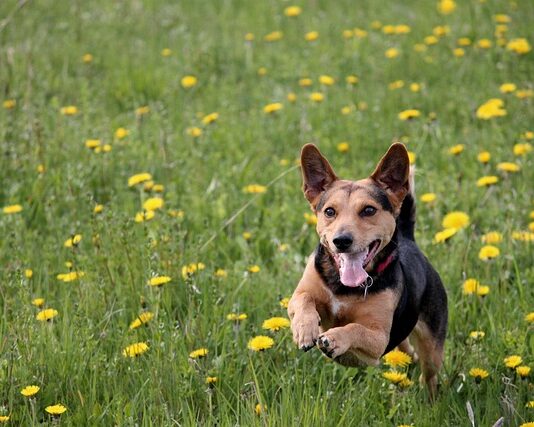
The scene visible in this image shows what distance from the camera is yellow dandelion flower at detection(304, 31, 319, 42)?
9635 millimetres

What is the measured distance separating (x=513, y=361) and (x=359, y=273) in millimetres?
1051

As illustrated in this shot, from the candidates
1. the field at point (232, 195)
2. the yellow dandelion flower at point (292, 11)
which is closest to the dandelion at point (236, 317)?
the field at point (232, 195)

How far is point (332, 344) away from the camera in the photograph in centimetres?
395

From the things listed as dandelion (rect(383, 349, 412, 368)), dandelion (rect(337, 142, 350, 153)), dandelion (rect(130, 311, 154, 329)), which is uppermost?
dandelion (rect(130, 311, 154, 329))

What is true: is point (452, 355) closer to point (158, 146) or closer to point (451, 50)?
point (158, 146)

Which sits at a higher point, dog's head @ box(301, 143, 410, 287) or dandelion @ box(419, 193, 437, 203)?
dog's head @ box(301, 143, 410, 287)

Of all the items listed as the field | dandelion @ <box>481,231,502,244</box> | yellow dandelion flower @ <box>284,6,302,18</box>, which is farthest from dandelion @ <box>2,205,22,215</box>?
yellow dandelion flower @ <box>284,6,302,18</box>

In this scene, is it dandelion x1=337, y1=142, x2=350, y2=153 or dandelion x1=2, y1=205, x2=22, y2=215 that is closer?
dandelion x1=2, y1=205, x2=22, y2=215

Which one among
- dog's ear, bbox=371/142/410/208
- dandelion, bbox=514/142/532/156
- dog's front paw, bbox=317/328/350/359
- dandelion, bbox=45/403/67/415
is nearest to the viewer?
dog's front paw, bbox=317/328/350/359

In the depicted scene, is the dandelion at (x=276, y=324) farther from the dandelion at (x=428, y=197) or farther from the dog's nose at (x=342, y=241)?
the dandelion at (x=428, y=197)

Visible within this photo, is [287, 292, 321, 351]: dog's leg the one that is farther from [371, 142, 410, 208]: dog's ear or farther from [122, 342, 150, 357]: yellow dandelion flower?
[122, 342, 150, 357]: yellow dandelion flower

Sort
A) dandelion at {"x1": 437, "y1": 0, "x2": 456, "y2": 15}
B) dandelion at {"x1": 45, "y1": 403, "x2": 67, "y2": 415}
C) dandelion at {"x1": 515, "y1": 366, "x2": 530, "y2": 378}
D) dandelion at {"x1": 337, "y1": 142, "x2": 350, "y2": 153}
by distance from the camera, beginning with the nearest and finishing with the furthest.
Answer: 1. dandelion at {"x1": 45, "y1": 403, "x2": 67, "y2": 415}
2. dandelion at {"x1": 515, "y1": 366, "x2": 530, "y2": 378}
3. dandelion at {"x1": 337, "y1": 142, "x2": 350, "y2": 153}
4. dandelion at {"x1": 437, "y1": 0, "x2": 456, "y2": 15}

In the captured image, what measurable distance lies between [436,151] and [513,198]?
1.05 metres

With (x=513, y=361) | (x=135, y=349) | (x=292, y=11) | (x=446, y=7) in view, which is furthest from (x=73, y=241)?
(x=446, y=7)
